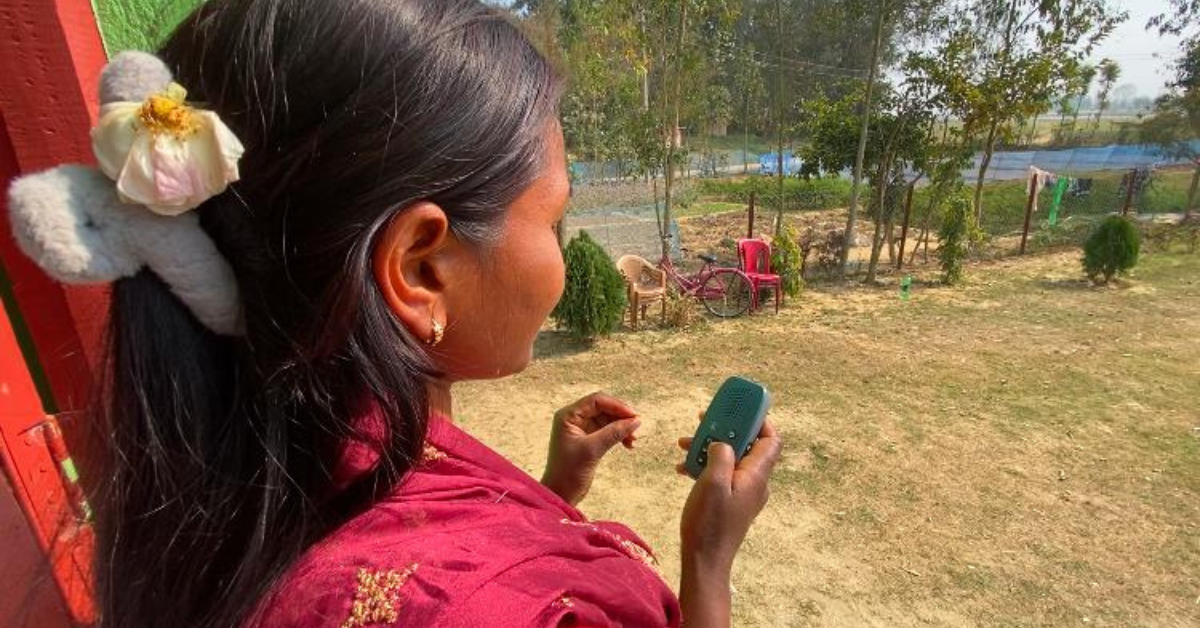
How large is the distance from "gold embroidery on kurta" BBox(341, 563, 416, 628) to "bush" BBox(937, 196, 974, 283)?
9.93 meters

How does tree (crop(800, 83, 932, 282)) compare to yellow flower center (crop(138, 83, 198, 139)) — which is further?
tree (crop(800, 83, 932, 282))

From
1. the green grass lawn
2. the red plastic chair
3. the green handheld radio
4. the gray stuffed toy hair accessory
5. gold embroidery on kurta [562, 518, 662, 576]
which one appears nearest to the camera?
the gray stuffed toy hair accessory

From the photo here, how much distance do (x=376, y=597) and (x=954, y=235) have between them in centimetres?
999

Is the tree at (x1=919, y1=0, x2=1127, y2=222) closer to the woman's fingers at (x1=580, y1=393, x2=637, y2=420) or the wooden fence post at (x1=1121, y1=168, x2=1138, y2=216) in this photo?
the wooden fence post at (x1=1121, y1=168, x2=1138, y2=216)

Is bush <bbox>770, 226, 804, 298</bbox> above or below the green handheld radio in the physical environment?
below

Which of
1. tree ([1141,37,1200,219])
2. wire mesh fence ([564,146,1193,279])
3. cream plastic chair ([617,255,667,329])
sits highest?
tree ([1141,37,1200,219])

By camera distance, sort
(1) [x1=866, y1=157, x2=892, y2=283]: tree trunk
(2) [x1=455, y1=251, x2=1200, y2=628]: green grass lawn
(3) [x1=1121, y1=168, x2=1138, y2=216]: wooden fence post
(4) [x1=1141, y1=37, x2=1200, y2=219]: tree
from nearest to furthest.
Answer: (2) [x1=455, y1=251, x2=1200, y2=628]: green grass lawn < (1) [x1=866, y1=157, x2=892, y2=283]: tree trunk < (3) [x1=1121, y1=168, x2=1138, y2=216]: wooden fence post < (4) [x1=1141, y1=37, x2=1200, y2=219]: tree

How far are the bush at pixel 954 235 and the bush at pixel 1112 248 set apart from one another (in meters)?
1.47

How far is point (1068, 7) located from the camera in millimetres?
9766

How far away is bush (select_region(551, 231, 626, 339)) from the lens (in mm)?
6832

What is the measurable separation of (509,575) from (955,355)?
676cm

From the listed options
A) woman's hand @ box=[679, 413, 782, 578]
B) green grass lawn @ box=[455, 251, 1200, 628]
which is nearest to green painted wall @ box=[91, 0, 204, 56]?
woman's hand @ box=[679, 413, 782, 578]

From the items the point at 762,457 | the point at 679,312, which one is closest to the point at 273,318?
the point at 762,457

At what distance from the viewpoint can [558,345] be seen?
23.4 ft
